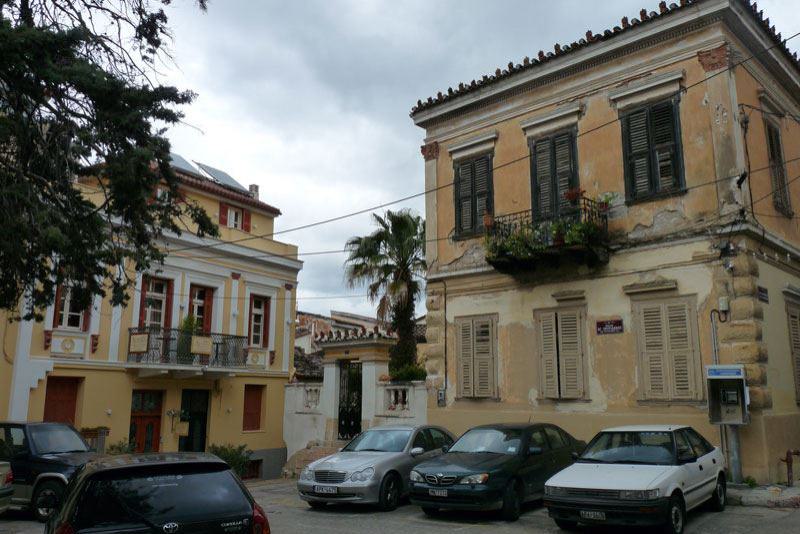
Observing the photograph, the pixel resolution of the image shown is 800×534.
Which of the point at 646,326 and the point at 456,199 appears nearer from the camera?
the point at 646,326

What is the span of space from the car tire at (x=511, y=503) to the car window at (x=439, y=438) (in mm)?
3040

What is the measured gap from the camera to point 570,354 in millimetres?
14727

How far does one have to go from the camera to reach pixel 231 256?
2644 cm

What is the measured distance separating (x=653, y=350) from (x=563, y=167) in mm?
4686

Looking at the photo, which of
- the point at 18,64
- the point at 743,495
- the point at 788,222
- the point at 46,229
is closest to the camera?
the point at 18,64

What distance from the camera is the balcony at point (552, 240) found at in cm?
1395

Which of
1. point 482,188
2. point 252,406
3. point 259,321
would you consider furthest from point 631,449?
point 259,321

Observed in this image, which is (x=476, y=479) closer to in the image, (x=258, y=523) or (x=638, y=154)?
(x=258, y=523)

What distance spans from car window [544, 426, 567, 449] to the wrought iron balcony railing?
14.9 meters

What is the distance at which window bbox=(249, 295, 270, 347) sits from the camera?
2759cm

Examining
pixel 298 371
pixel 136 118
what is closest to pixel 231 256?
pixel 298 371

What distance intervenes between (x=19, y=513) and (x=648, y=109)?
14.9 metres

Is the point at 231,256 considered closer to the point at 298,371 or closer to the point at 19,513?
the point at 298,371

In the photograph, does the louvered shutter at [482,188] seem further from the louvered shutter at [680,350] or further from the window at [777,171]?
the window at [777,171]
